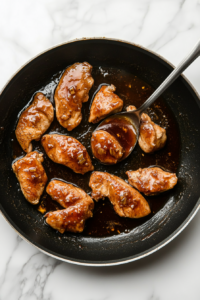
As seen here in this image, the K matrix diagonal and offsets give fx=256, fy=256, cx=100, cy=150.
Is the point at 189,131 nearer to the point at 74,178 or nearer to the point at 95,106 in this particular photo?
the point at 95,106

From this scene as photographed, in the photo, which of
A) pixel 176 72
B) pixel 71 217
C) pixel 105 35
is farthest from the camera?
pixel 105 35

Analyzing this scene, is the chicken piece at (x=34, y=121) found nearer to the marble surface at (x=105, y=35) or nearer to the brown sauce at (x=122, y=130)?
the marble surface at (x=105, y=35)

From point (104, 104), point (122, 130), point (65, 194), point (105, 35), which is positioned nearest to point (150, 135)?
point (122, 130)

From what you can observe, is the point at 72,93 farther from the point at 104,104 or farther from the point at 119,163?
the point at 119,163

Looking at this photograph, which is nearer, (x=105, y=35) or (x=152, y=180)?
(x=152, y=180)

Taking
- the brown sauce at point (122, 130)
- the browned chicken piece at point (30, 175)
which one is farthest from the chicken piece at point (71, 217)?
the brown sauce at point (122, 130)

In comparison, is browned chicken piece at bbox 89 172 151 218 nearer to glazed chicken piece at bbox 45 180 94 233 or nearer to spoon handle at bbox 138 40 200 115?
glazed chicken piece at bbox 45 180 94 233

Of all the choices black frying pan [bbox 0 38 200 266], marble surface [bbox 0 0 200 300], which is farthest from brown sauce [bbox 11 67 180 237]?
marble surface [bbox 0 0 200 300]
